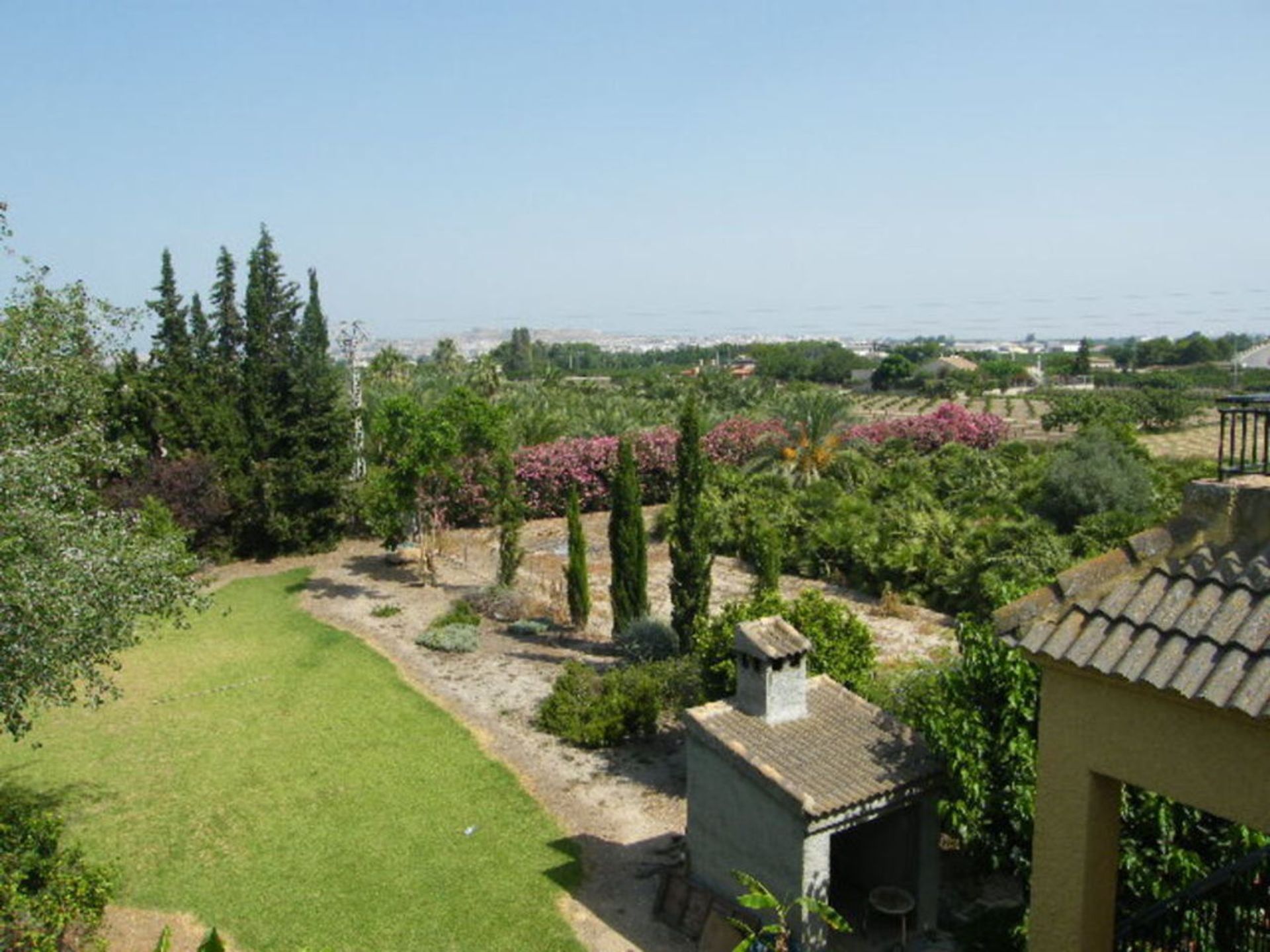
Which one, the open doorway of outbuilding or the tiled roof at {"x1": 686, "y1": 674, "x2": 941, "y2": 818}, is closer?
the tiled roof at {"x1": 686, "y1": 674, "x2": 941, "y2": 818}

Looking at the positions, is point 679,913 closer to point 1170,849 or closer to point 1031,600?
point 1170,849

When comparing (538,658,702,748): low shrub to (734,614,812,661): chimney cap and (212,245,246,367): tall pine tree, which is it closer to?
(734,614,812,661): chimney cap

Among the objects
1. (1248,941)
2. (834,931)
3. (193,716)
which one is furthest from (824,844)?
(193,716)

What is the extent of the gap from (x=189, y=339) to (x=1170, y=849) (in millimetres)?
40009

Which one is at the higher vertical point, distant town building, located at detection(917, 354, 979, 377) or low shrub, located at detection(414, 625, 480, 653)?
low shrub, located at detection(414, 625, 480, 653)

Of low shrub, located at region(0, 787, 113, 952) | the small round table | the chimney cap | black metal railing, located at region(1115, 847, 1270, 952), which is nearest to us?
black metal railing, located at region(1115, 847, 1270, 952)

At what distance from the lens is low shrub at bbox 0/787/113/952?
8133mm

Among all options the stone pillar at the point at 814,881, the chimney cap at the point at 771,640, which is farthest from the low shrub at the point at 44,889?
the chimney cap at the point at 771,640

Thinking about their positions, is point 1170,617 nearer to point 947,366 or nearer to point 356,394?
point 356,394

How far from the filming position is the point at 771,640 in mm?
10172

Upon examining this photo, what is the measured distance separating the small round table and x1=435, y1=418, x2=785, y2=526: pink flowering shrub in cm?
1928

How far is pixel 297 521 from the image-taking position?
27234 mm

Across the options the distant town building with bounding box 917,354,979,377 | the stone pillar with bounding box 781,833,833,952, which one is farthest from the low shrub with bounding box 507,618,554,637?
the distant town building with bounding box 917,354,979,377

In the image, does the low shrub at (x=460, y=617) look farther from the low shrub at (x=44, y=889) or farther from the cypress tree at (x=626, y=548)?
the low shrub at (x=44, y=889)
